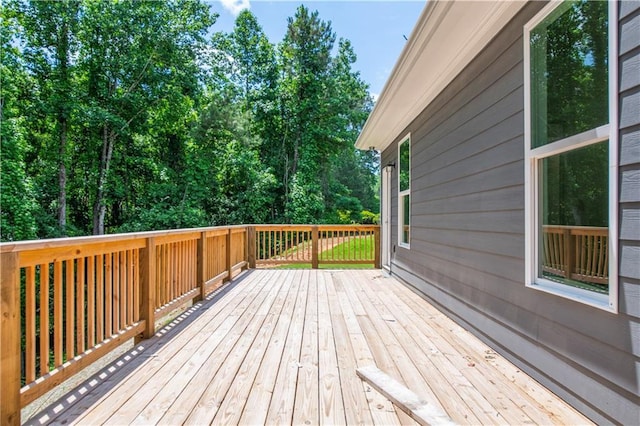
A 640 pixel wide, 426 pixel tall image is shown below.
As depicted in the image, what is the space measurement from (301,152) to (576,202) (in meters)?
13.5

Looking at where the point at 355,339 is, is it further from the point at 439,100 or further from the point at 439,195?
the point at 439,100

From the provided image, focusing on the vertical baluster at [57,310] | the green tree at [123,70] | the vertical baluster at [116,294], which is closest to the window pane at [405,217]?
the vertical baluster at [116,294]

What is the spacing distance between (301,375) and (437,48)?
281cm

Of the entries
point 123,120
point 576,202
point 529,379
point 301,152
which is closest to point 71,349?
point 529,379

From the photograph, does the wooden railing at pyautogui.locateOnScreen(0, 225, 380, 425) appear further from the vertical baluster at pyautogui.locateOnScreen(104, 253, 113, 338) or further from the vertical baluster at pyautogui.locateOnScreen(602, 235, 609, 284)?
the vertical baluster at pyautogui.locateOnScreen(602, 235, 609, 284)

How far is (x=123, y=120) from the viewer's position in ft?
38.4

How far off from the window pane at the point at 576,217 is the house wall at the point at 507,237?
0.13 meters

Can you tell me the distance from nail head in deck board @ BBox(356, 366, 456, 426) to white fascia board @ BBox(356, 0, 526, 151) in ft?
8.07

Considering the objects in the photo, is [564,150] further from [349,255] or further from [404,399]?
[349,255]

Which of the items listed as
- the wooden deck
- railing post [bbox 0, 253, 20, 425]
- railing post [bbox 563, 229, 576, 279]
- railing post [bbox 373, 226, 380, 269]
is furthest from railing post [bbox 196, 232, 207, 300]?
railing post [bbox 373, 226, 380, 269]

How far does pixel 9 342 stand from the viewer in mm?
1442

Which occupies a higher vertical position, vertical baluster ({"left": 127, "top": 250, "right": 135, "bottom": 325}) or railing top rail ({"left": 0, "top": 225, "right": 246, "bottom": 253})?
railing top rail ({"left": 0, "top": 225, "right": 246, "bottom": 253})

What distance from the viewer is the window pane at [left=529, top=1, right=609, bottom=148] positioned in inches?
62.9

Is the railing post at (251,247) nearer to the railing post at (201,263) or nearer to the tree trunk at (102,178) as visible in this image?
the railing post at (201,263)
